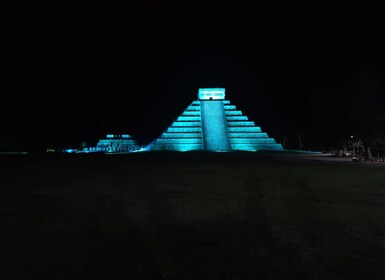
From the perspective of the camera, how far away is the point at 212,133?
2896 inches

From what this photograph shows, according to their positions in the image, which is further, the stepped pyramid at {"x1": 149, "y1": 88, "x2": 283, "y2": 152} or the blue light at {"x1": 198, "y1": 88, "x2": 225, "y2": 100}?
the blue light at {"x1": 198, "y1": 88, "x2": 225, "y2": 100}

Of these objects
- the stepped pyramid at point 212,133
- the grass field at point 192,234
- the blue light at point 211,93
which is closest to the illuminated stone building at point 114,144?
the stepped pyramid at point 212,133

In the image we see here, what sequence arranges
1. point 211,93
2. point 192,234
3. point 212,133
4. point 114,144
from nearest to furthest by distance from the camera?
point 192,234 < point 212,133 < point 211,93 < point 114,144

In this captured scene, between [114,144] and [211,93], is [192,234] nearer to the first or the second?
[211,93]

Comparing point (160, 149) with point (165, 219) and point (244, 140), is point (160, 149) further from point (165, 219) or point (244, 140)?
point (165, 219)

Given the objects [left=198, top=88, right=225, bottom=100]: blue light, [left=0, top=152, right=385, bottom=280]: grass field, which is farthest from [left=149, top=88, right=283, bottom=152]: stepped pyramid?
[left=0, top=152, right=385, bottom=280]: grass field

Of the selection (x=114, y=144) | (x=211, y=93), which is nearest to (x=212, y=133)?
(x=211, y=93)

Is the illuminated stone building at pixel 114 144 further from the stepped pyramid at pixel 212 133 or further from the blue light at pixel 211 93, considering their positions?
the blue light at pixel 211 93

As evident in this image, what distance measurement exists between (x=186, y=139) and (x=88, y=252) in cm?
6561

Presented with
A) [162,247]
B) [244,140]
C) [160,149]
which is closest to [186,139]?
[160,149]

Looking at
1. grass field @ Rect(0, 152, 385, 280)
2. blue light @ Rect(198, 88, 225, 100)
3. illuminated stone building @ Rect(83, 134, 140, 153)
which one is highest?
blue light @ Rect(198, 88, 225, 100)

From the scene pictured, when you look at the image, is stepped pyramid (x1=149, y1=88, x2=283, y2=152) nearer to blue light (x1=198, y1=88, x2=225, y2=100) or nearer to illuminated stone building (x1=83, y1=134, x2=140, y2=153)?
blue light (x1=198, y1=88, x2=225, y2=100)

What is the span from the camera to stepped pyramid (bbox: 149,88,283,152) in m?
71.1

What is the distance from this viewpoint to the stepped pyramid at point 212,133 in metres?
71.1
